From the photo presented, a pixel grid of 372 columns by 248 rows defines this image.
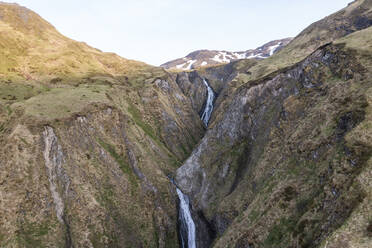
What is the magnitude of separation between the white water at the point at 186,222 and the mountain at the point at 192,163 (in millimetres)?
273

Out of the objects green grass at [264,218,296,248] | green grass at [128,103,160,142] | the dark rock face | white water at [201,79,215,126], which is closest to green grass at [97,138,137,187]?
the dark rock face

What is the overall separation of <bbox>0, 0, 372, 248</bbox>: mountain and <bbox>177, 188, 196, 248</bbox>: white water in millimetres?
273

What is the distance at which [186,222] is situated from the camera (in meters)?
56.1

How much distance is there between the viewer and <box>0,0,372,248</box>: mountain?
27.0 m

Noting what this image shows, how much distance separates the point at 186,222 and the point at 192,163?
1665cm

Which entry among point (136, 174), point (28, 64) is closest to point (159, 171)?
point (136, 174)

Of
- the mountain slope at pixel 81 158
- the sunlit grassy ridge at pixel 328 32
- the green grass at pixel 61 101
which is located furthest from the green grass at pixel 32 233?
the sunlit grassy ridge at pixel 328 32

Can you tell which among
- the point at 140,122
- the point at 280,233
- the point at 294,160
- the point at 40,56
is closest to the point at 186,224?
the point at 294,160

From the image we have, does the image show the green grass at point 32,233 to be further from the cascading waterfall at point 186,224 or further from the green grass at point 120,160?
the cascading waterfall at point 186,224

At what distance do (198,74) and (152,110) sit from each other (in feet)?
239

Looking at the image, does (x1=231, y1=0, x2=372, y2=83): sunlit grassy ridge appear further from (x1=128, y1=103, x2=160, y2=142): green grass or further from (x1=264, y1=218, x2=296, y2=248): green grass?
(x1=264, y1=218, x2=296, y2=248): green grass

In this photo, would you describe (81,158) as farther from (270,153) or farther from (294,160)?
(294,160)

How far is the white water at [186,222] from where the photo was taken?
2100 inches

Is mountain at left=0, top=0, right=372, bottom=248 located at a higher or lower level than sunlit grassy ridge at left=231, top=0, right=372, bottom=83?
lower
